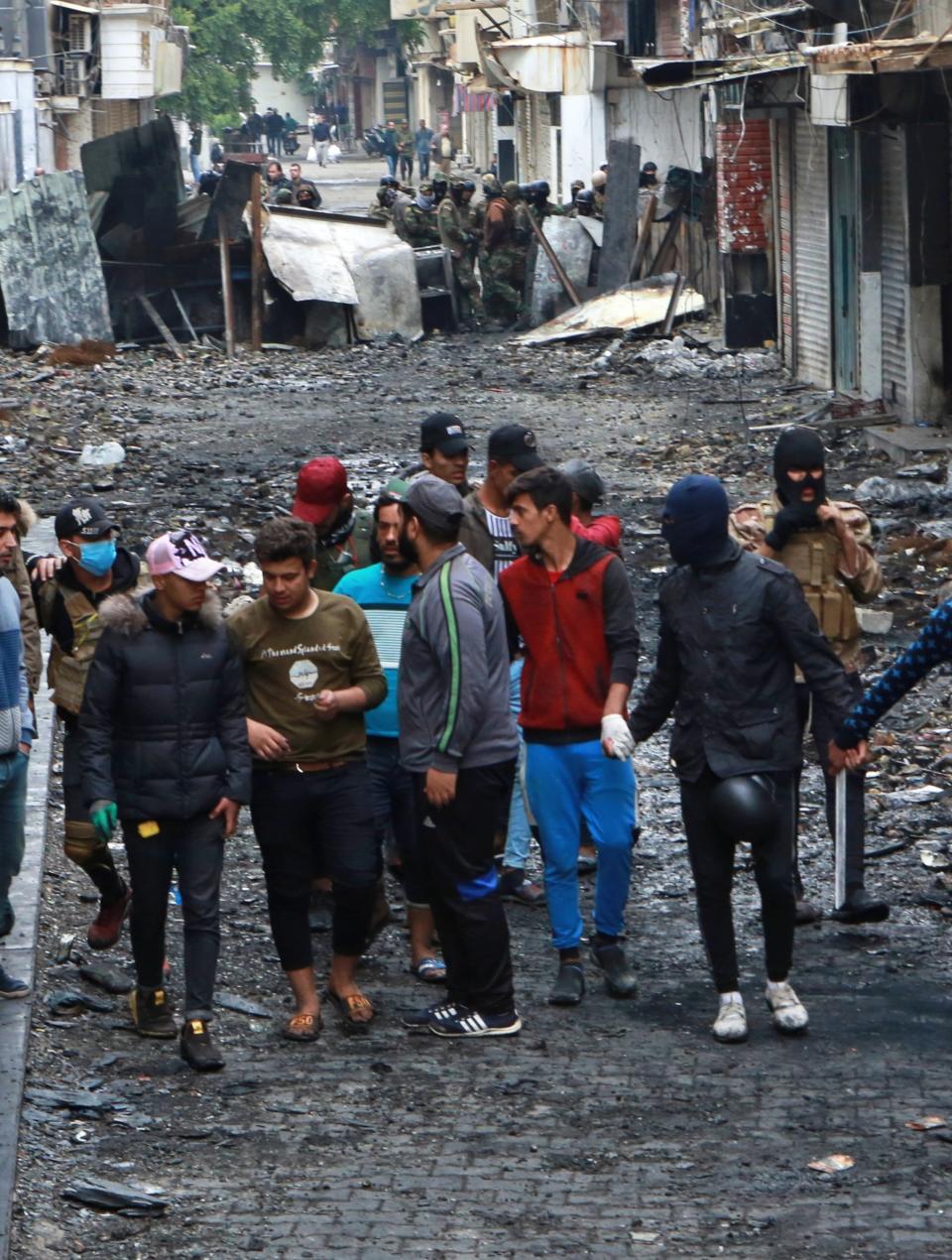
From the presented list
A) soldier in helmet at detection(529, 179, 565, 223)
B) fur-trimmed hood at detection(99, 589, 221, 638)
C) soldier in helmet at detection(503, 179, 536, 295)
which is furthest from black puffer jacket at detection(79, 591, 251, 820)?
soldier in helmet at detection(529, 179, 565, 223)

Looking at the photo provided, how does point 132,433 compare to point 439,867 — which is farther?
point 132,433

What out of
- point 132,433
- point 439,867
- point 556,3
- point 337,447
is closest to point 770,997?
point 439,867

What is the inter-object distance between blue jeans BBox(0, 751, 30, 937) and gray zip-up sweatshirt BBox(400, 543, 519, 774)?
111 centimetres

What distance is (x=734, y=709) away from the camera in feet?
17.3

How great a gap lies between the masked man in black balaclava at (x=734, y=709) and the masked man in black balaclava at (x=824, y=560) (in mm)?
554

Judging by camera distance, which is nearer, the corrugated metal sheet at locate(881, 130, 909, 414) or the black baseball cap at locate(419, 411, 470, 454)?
the black baseball cap at locate(419, 411, 470, 454)

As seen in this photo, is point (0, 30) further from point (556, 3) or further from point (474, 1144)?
point (474, 1144)

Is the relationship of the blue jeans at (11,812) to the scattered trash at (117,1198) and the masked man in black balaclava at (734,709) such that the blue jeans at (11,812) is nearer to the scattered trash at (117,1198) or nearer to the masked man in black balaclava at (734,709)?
the scattered trash at (117,1198)

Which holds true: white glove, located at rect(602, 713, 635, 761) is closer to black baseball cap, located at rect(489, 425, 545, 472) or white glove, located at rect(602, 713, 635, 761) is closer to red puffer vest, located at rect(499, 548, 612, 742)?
red puffer vest, located at rect(499, 548, 612, 742)

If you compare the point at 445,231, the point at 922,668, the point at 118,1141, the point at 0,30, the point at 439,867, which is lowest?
the point at 118,1141

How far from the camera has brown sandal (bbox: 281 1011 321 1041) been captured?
216 inches

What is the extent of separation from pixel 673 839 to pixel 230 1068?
8.55 ft

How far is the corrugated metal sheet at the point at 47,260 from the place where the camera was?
24.3m

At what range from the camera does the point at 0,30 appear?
44.6 metres
